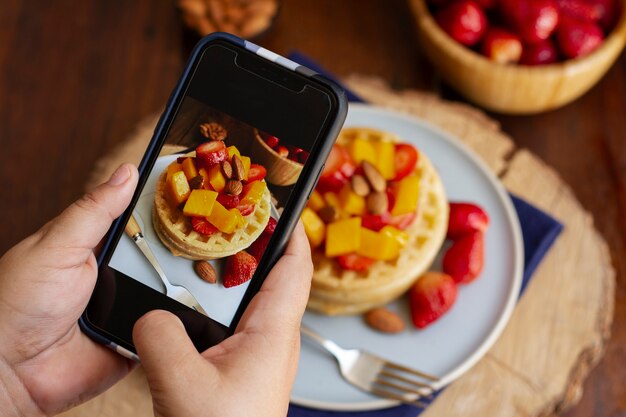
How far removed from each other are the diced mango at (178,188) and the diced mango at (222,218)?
54 millimetres

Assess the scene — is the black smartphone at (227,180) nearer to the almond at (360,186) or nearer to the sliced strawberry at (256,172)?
the sliced strawberry at (256,172)

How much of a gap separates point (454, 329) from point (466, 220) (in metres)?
0.26

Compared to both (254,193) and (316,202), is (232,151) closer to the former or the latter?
(254,193)

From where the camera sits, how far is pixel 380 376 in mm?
1568

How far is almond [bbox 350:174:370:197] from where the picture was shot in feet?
5.06

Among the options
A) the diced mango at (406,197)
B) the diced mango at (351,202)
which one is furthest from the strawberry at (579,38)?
the diced mango at (351,202)

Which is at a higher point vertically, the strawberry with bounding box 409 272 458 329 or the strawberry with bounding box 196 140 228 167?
the strawberry with bounding box 196 140 228 167

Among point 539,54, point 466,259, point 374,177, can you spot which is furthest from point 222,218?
point 539,54

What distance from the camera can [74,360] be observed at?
1294mm

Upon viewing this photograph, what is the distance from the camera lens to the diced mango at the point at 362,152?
1.64 metres

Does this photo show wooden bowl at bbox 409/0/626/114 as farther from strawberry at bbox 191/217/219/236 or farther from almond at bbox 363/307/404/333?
strawberry at bbox 191/217/219/236

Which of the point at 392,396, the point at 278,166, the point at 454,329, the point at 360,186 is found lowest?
the point at 392,396

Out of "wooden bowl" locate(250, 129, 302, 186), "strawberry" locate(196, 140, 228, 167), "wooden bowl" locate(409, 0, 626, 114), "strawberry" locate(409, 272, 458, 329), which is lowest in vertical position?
"strawberry" locate(409, 272, 458, 329)

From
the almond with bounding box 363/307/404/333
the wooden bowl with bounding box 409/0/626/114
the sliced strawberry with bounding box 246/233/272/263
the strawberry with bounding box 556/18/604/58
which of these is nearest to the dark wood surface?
the wooden bowl with bounding box 409/0/626/114
